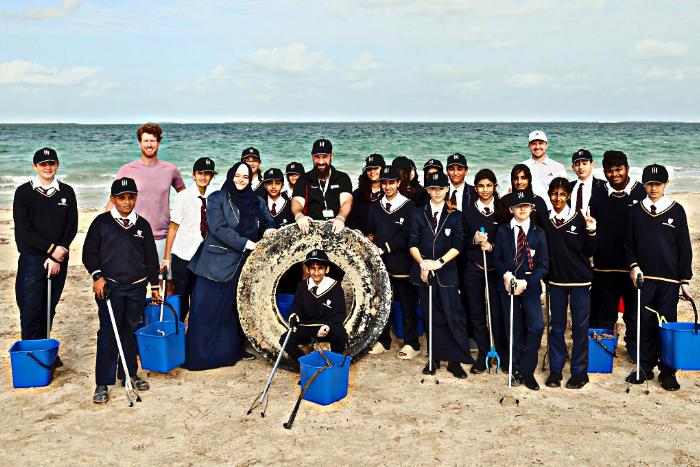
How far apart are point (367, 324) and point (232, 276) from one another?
1517 millimetres

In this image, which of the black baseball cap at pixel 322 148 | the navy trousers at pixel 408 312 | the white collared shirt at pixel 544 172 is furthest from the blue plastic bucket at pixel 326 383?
the white collared shirt at pixel 544 172

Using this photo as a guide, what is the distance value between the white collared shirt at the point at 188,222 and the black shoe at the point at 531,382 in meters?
3.64

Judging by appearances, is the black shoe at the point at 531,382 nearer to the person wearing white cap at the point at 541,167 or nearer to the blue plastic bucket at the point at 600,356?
the blue plastic bucket at the point at 600,356

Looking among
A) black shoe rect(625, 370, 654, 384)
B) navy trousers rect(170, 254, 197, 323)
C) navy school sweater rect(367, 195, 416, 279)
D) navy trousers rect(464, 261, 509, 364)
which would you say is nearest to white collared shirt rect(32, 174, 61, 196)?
navy trousers rect(170, 254, 197, 323)

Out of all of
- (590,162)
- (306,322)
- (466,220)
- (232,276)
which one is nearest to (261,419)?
(306,322)

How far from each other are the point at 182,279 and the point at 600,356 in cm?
449

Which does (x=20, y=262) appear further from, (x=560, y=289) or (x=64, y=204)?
(x=560, y=289)

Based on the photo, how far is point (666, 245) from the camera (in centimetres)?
549

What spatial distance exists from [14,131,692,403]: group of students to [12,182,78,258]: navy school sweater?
11 millimetres

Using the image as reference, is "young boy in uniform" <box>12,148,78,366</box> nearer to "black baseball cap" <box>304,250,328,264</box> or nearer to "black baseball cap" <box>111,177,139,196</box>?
"black baseball cap" <box>111,177,139,196</box>

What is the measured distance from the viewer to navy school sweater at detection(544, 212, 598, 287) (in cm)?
545

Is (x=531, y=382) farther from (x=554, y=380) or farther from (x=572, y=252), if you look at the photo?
(x=572, y=252)

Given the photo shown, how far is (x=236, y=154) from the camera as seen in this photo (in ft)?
124

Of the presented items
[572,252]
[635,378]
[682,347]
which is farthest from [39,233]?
[682,347]
